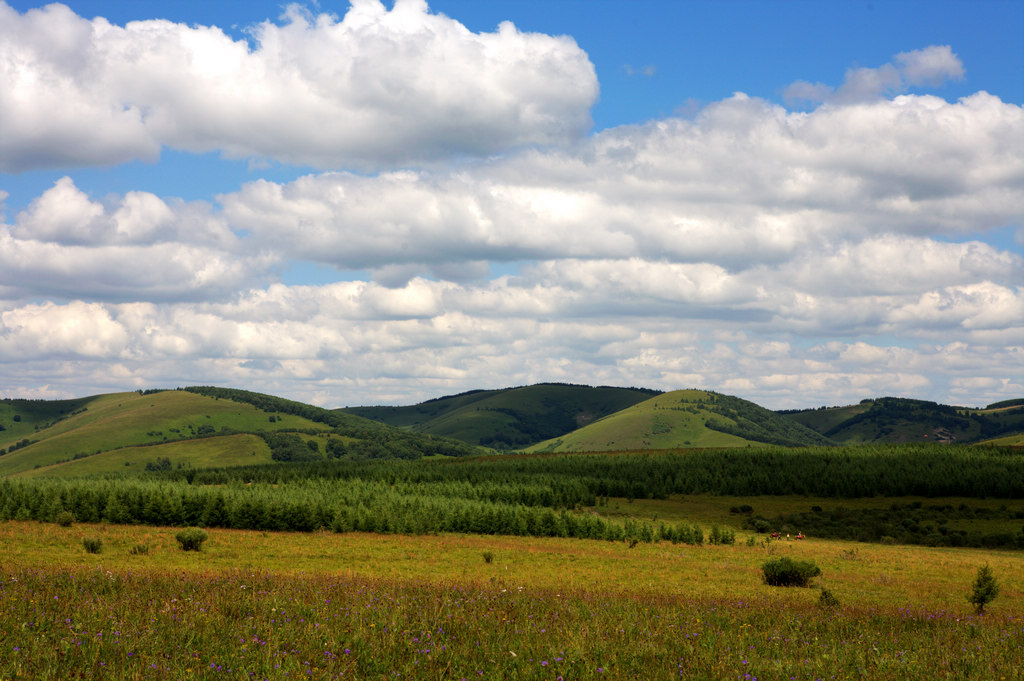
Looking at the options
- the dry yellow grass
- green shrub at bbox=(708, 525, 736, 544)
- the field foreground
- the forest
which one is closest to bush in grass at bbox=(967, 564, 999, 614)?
the dry yellow grass

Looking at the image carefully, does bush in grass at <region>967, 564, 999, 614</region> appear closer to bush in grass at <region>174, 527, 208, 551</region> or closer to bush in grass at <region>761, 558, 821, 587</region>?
bush in grass at <region>761, 558, 821, 587</region>

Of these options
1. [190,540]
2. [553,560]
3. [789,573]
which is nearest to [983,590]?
[789,573]

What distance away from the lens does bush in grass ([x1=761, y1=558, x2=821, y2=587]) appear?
3900 centimetres

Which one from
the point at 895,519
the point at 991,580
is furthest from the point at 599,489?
the point at 991,580

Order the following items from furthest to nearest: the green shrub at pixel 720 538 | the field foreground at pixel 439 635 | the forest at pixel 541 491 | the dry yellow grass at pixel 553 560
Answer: the green shrub at pixel 720 538 → the forest at pixel 541 491 → the dry yellow grass at pixel 553 560 → the field foreground at pixel 439 635

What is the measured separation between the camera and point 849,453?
146 metres

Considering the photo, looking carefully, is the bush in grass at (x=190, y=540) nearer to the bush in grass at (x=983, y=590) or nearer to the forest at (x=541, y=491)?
the forest at (x=541, y=491)

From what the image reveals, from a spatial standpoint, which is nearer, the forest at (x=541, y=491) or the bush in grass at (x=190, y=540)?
the bush in grass at (x=190, y=540)

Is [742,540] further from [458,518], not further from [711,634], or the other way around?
[711,634]

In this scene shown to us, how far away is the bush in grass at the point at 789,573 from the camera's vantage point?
1535 inches

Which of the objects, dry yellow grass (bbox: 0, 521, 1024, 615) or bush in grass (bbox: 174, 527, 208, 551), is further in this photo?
bush in grass (bbox: 174, 527, 208, 551)

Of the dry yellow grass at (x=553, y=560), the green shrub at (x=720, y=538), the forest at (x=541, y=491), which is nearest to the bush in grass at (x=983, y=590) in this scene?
the dry yellow grass at (x=553, y=560)

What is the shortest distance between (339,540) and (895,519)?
7425cm

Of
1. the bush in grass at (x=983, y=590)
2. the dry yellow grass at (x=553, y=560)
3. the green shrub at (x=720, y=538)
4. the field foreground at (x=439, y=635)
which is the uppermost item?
the field foreground at (x=439, y=635)
